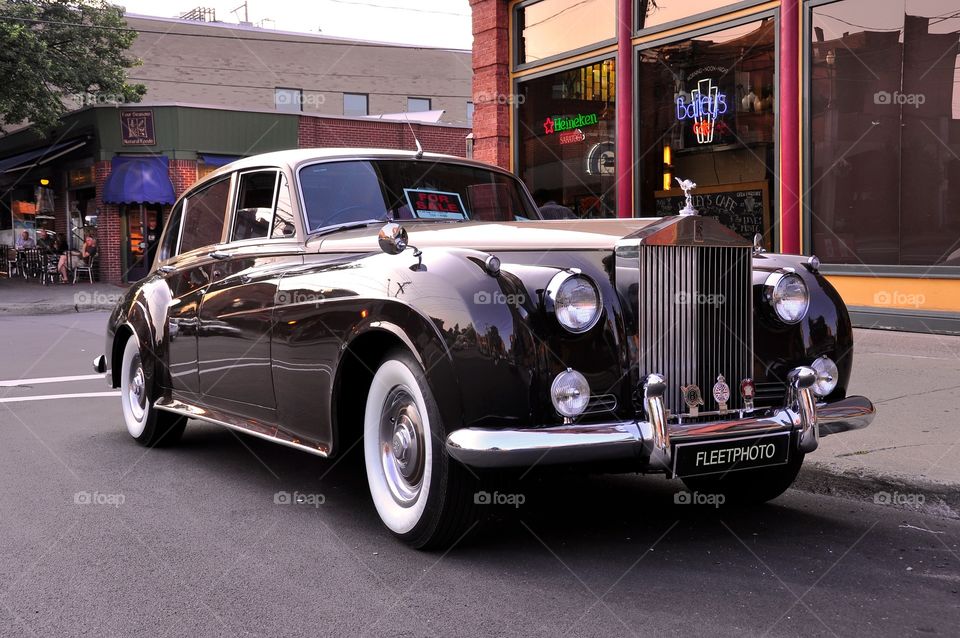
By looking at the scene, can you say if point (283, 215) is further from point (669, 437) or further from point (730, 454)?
point (730, 454)

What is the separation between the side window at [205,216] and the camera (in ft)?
19.2

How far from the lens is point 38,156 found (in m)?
28.9

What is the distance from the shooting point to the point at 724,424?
3.79m

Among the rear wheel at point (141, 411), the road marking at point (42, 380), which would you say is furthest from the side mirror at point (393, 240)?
the road marking at point (42, 380)

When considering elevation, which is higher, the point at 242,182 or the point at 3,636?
the point at 242,182

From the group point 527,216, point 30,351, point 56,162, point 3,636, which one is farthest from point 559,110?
point 56,162

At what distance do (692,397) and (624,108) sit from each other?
9830 millimetres

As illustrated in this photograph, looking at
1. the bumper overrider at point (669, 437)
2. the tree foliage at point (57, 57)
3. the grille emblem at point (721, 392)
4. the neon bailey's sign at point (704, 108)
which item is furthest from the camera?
the tree foliage at point (57, 57)

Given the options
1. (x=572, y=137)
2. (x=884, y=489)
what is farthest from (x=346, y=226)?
(x=572, y=137)

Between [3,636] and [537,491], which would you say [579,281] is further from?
[3,636]

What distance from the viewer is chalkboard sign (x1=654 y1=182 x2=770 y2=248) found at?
448 inches

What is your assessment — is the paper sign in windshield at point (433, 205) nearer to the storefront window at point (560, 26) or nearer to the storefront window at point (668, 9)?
the storefront window at point (668, 9)

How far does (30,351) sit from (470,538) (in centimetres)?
1032

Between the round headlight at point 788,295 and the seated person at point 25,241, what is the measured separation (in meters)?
30.0
